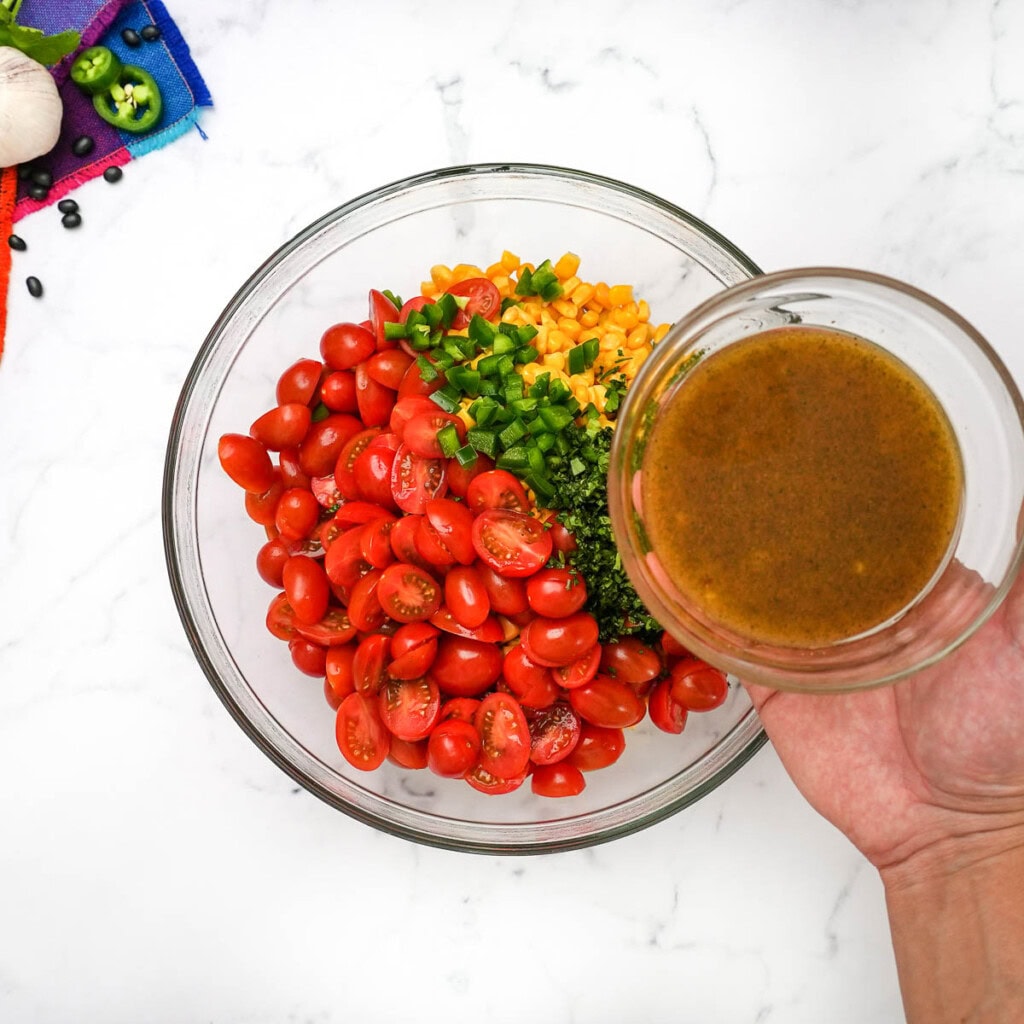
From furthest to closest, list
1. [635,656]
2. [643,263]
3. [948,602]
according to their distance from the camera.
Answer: [643,263]
[635,656]
[948,602]

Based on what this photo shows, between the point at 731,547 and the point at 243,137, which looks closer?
the point at 731,547

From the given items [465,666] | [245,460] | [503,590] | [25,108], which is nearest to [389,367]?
[245,460]

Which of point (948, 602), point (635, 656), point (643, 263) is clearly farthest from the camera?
point (643, 263)

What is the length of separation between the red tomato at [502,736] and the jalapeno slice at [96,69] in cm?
209

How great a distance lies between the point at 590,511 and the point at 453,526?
0.33 m

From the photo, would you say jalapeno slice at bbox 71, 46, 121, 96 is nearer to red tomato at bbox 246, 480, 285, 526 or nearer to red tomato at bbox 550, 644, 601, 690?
red tomato at bbox 246, 480, 285, 526

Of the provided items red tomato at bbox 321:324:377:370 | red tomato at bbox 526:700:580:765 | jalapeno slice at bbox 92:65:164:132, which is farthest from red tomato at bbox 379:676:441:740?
jalapeno slice at bbox 92:65:164:132

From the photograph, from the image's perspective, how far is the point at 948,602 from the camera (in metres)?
2.20

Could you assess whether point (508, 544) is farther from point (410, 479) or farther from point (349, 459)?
point (349, 459)

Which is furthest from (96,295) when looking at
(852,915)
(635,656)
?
(852,915)

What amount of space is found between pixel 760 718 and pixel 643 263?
1.26 m

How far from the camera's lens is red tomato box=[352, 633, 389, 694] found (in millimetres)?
2393

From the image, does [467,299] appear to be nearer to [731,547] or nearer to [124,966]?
[731,547]

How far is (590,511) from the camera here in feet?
7.82
